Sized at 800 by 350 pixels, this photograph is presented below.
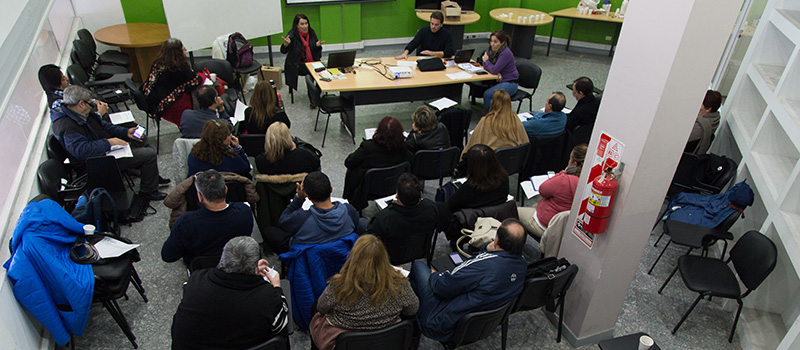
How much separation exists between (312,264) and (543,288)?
1.54m

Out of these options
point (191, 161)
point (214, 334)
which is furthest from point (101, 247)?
point (214, 334)

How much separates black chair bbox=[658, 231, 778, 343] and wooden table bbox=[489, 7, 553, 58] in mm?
6489

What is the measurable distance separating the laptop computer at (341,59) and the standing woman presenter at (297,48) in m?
0.77

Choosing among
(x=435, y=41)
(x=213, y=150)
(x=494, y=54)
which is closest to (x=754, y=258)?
(x=494, y=54)

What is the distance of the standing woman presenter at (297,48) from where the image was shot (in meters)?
6.89

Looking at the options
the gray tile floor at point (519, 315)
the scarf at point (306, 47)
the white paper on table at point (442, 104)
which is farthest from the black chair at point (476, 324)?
the scarf at point (306, 47)

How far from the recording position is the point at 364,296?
2.51 meters

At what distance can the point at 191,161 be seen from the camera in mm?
3951

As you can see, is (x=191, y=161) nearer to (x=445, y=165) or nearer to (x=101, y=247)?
(x=101, y=247)

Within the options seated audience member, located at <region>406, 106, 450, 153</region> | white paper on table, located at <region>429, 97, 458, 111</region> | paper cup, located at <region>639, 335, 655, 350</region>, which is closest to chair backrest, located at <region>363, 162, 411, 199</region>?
seated audience member, located at <region>406, 106, 450, 153</region>

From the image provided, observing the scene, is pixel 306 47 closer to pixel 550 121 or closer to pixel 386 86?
pixel 386 86

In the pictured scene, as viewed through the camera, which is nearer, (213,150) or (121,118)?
(213,150)

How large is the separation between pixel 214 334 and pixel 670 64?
2707mm

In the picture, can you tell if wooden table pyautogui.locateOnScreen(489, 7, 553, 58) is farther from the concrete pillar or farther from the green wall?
the concrete pillar
